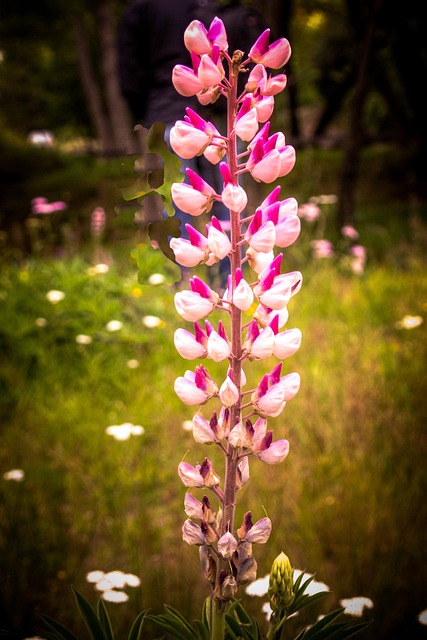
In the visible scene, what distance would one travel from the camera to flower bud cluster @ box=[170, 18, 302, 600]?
3.05 ft

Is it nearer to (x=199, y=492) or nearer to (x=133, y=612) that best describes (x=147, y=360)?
(x=199, y=492)

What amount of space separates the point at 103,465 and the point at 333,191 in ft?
27.0

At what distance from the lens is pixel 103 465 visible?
106 inches

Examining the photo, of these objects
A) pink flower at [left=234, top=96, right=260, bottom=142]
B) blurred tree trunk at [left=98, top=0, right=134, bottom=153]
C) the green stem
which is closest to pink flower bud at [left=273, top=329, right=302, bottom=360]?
pink flower at [left=234, top=96, right=260, bottom=142]

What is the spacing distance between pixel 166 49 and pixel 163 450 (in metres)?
2.23

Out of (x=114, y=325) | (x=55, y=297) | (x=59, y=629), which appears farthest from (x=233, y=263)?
(x=55, y=297)

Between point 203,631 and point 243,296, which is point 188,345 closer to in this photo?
point 243,296

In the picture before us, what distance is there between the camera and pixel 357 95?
5887 mm

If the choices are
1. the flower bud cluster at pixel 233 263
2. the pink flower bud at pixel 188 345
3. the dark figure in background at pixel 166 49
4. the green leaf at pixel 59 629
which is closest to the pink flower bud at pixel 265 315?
the flower bud cluster at pixel 233 263

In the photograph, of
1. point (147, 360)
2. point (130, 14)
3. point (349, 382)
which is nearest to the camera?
point (349, 382)

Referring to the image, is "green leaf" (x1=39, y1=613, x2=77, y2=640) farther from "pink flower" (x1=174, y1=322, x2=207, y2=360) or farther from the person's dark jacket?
the person's dark jacket

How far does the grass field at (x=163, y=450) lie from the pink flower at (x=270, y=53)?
1.42ft

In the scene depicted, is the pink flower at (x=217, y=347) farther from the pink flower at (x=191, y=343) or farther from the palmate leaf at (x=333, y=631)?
the palmate leaf at (x=333, y=631)

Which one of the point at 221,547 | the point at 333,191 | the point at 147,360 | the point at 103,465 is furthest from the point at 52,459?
the point at 333,191
